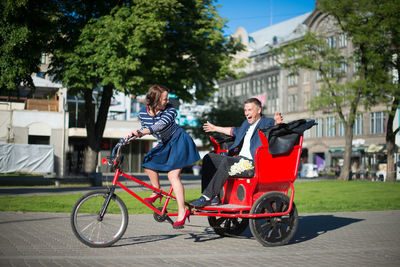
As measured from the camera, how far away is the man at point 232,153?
677cm

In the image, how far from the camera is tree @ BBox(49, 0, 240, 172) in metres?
18.9

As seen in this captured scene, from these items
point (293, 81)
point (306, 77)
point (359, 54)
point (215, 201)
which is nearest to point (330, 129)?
point (306, 77)

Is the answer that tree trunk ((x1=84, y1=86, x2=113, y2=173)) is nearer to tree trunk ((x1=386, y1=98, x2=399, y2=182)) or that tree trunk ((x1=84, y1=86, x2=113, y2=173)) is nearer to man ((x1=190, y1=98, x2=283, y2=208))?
man ((x1=190, y1=98, x2=283, y2=208))

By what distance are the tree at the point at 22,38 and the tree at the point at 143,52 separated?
3.23 feet

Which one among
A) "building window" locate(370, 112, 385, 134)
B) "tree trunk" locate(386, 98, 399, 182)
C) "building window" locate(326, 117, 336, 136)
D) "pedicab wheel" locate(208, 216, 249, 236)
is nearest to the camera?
"pedicab wheel" locate(208, 216, 249, 236)

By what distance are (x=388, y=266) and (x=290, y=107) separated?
6818cm

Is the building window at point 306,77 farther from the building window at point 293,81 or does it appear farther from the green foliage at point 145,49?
the green foliage at point 145,49

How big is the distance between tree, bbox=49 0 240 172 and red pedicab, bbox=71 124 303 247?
12.5 m

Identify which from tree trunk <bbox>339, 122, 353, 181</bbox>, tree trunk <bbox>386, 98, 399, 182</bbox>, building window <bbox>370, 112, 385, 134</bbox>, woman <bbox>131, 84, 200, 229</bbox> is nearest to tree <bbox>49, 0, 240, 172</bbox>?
tree trunk <bbox>339, 122, 353, 181</bbox>

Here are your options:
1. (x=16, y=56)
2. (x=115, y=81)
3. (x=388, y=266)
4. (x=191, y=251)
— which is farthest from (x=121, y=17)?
A: (x=388, y=266)

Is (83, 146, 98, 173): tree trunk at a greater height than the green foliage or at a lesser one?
lesser

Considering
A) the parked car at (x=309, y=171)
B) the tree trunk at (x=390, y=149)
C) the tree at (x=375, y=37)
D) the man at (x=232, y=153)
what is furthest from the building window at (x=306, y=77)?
the man at (x=232, y=153)

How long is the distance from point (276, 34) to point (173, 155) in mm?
82491

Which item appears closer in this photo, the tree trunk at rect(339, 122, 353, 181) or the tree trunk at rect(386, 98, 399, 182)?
the tree trunk at rect(386, 98, 399, 182)
